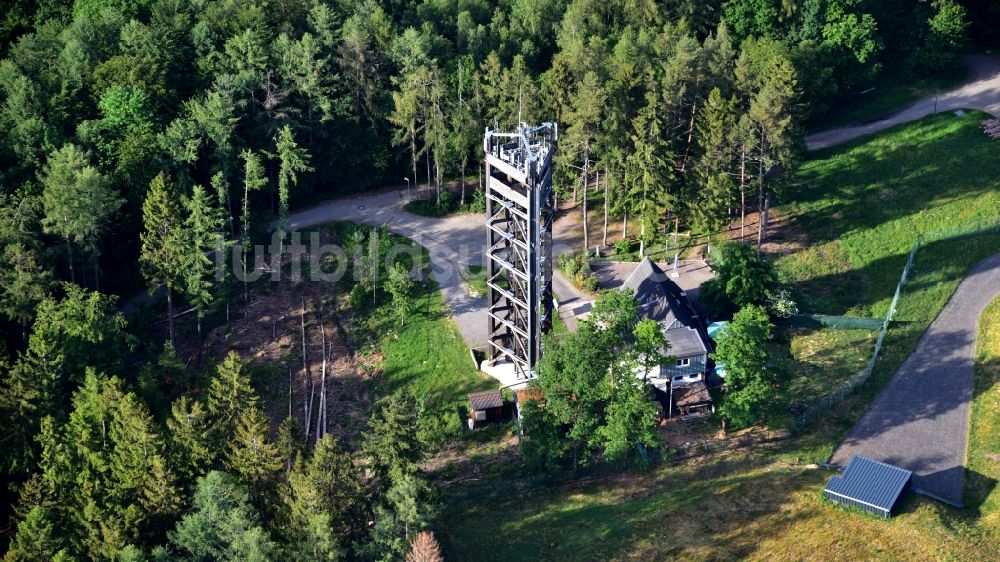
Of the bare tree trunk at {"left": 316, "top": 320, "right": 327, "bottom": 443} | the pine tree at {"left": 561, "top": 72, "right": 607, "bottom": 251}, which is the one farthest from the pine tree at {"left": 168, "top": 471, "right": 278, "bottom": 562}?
the pine tree at {"left": 561, "top": 72, "right": 607, "bottom": 251}

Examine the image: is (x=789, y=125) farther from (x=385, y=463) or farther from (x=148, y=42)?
(x=148, y=42)

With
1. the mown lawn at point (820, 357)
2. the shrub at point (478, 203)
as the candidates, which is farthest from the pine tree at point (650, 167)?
the shrub at point (478, 203)

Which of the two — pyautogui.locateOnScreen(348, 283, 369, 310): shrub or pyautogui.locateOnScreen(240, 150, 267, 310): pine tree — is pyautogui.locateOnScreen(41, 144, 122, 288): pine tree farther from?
pyautogui.locateOnScreen(348, 283, 369, 310): shrub

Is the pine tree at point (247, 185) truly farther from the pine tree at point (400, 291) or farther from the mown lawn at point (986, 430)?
the mown lawn at point (986, 430)

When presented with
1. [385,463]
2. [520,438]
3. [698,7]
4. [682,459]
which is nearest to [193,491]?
[385,463]

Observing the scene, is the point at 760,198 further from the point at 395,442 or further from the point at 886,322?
the point at 395,442

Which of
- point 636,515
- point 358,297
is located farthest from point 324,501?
point 358,297
